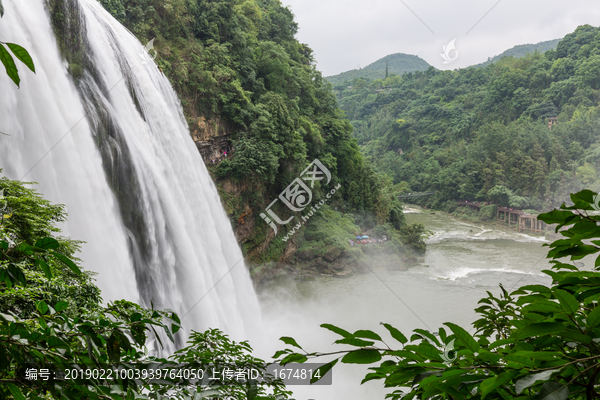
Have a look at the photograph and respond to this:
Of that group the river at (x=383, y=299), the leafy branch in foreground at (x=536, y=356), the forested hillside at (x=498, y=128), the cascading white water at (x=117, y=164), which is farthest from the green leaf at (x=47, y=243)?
the forested hillside at (x=498, y=128)

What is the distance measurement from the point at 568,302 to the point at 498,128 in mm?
29190

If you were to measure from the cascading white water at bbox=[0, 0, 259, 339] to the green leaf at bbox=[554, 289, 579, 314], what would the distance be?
4.23 metres

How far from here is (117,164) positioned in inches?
188

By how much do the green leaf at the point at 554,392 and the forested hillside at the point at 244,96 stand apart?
29.7 ft

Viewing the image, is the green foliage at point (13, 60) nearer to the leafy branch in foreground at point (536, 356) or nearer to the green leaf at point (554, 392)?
the leafy branch in foreground at point (536, 356)

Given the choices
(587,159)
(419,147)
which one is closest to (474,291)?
(587,159)

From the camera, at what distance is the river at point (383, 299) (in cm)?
809

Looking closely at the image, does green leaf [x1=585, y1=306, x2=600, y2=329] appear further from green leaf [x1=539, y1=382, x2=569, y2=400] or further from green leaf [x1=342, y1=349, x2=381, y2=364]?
green leaf [x1=342, y1=349, x2=381, y2=364]

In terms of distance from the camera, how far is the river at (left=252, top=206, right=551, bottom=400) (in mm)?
8094

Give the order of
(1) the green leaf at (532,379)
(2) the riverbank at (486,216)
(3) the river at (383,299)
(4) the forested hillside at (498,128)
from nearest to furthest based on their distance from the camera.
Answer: (1) the green leaf at (532,379)
(3) the river at (383,299)
(2) the riverbank at (486,216)
(4) the forested hillside at (498,128)

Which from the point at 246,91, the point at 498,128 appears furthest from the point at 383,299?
the point at 498,128

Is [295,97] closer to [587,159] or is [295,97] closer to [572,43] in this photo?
[587,159]

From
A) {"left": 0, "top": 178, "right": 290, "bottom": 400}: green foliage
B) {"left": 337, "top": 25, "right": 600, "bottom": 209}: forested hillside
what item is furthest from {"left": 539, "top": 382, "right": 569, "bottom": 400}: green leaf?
{"left": 337, "top": 25, "right": 600, "bottom": 209}: forested hillside

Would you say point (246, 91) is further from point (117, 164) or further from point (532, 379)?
point (532, 379)
